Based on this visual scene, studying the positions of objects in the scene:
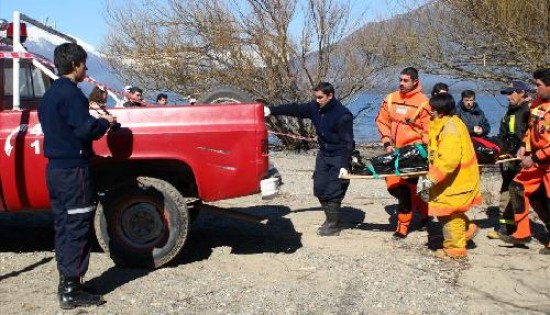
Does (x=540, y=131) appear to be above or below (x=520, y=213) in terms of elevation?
above

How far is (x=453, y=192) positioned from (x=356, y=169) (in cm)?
110

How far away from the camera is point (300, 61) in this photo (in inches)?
616

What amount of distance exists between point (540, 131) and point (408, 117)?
4.35 ft

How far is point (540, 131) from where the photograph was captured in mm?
6121

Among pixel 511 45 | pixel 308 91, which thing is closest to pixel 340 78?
pixel 308 91

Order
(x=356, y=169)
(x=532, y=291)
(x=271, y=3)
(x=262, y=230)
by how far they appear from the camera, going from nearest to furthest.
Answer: (x=532, y=291), (x=356, y=169), (x=262, y=230), (x=271, y=3)

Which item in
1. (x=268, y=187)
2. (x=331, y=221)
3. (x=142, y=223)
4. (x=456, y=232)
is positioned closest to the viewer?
(x=268, y=187)

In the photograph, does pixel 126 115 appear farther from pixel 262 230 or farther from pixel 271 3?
pixel 271 3

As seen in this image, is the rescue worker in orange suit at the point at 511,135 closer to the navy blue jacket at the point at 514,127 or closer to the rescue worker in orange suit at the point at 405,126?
the navy blue jacket at the point at 514,127

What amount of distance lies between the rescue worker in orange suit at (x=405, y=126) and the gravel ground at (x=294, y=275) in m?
0.30

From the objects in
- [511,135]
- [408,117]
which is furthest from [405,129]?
[511,135]

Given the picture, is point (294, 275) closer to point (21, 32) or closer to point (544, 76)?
point (544, 76)

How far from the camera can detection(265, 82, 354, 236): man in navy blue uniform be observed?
686 centimetres

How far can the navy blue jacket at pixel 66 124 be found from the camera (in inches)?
180
